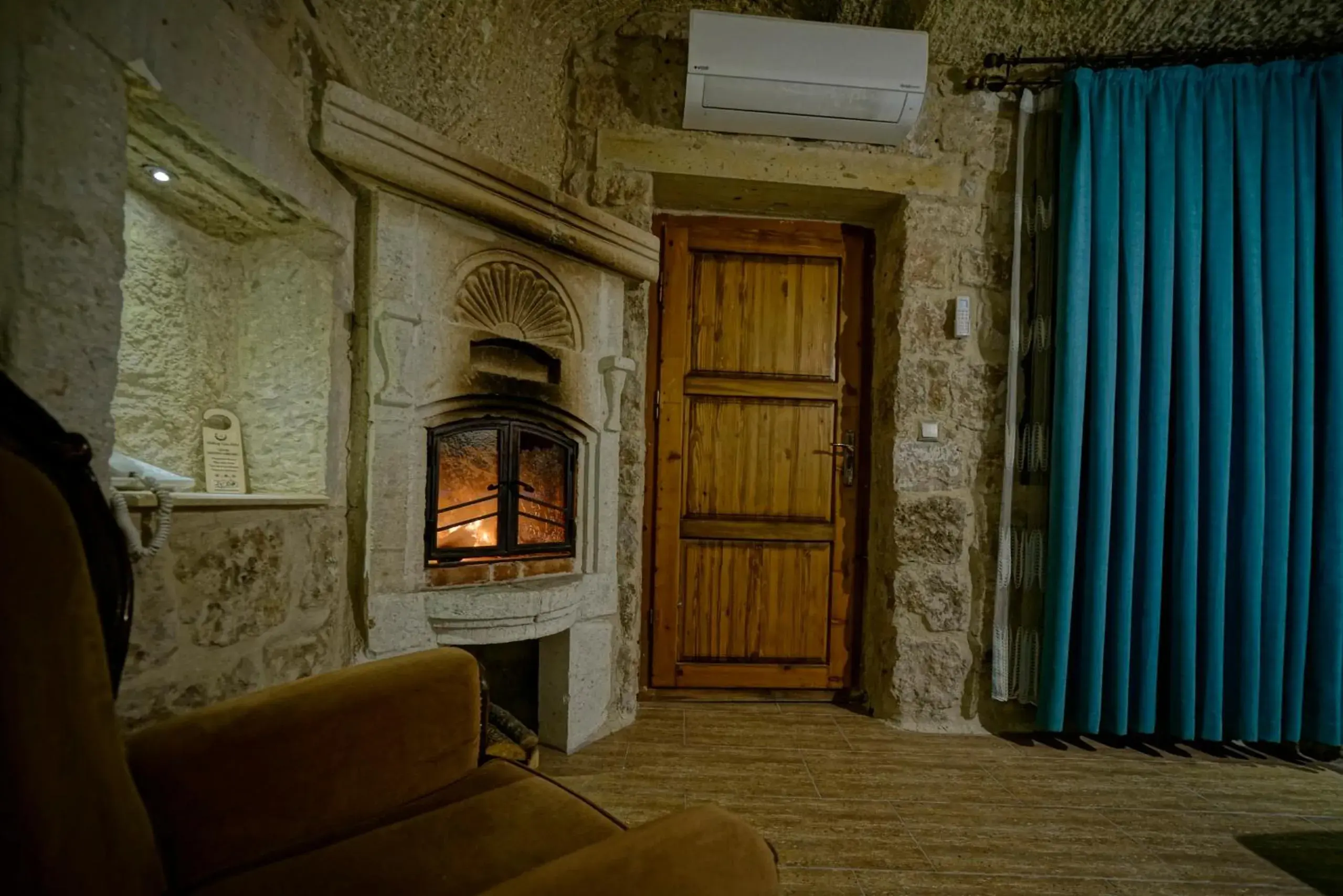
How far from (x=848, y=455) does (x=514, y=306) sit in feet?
4.96

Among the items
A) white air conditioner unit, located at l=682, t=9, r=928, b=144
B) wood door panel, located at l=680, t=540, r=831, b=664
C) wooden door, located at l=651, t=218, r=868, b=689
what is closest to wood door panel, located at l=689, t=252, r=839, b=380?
wooden door, located at l=651, t=218, r=868, b=689

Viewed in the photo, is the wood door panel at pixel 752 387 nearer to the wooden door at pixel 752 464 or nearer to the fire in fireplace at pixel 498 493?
the wooden door at pixel 752 464

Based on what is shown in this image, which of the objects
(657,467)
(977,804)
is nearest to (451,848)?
(977,804)

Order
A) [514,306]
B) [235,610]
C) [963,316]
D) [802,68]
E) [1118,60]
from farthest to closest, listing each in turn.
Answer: [963,316], [1118,60], [802,68], [514,306], [235,610]

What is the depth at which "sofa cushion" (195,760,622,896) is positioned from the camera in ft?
2.27

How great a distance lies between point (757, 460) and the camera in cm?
246

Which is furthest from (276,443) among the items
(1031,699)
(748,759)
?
(1031,699)

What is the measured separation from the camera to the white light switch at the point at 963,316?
2.22 meters

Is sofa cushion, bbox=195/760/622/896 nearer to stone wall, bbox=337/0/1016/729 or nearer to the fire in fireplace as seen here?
the fire in fireplace

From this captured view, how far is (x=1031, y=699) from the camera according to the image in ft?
7.04

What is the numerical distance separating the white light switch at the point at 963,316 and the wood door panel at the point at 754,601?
3.44 feet

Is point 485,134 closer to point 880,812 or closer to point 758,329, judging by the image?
point 758,329

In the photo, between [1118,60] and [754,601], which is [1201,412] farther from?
[754,601]

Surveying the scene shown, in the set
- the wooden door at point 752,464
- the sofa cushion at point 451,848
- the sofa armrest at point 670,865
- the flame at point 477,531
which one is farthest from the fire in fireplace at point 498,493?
the sofa armrest at point 670,865
